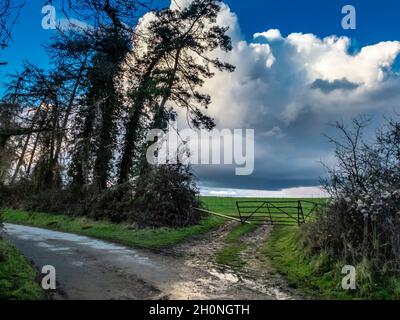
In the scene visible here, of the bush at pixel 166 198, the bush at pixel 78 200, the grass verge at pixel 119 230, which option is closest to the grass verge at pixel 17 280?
the grass verge at pixel 119 230

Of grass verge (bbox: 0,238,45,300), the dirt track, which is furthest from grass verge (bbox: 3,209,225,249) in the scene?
grass verge (bbox: 0,238,45,300)

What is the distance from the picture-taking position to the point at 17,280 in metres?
9.55

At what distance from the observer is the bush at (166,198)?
72.7ft

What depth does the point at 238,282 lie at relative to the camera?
10.9 meters

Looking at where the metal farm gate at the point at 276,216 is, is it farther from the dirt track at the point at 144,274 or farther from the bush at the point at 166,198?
the dirt track at the point at 144,274

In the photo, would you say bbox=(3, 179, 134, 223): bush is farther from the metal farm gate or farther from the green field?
the metal farm gate

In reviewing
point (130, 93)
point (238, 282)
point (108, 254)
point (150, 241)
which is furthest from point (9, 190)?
point (238, 282)

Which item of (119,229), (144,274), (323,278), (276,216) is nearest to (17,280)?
(144,274)

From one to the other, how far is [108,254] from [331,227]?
23.6 feet

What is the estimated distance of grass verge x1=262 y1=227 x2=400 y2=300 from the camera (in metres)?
9.69

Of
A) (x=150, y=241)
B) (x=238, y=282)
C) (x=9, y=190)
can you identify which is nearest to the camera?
(x=238, y=282)

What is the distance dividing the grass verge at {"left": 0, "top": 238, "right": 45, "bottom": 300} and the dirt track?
0.48 meters

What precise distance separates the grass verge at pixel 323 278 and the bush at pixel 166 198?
8044mm
